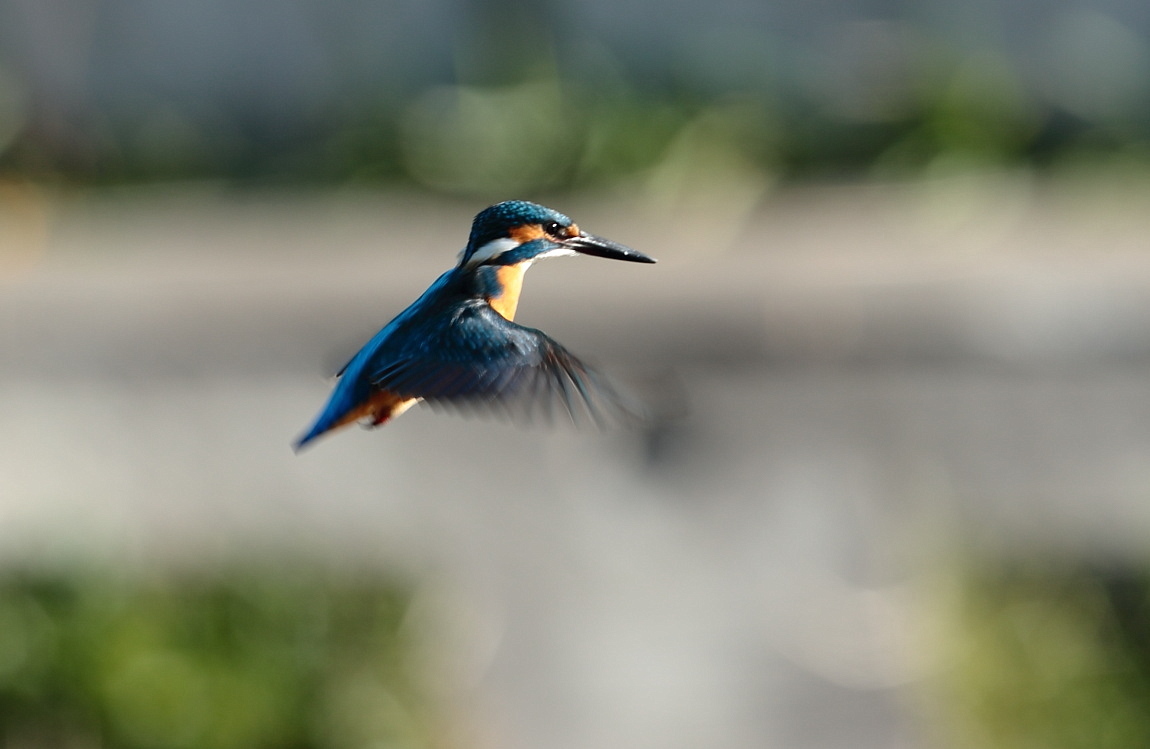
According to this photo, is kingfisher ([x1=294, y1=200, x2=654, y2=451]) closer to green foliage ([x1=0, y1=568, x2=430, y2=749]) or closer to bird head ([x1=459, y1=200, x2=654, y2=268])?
bird head ([x1=459, y1=200, x2=654, y2=268])

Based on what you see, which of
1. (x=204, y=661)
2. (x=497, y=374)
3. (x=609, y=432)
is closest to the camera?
(x=497, y=374)

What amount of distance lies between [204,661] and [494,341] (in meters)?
1.62

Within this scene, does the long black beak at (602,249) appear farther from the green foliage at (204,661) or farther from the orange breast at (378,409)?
the green foliage at (204,661)

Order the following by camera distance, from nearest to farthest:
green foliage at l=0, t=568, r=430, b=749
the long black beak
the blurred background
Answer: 1. the long black beak
2. the blurred background
3. green foliage at l=0, t=568, r=430, b=749

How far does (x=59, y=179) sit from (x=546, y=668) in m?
0.86

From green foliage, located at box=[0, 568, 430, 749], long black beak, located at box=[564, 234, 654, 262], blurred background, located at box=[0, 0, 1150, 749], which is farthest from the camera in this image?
green foliage, located at box=[0, 568, 430, 749]

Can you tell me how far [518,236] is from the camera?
10.2 inches

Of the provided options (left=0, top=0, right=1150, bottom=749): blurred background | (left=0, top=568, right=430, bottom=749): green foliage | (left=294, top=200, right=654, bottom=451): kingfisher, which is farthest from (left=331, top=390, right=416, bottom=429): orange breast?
(left=0, top=568, right=430, bottom=749): green foliage

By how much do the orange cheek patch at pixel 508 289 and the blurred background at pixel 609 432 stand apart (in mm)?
1144

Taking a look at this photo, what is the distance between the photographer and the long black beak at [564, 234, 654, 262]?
0.75 feet

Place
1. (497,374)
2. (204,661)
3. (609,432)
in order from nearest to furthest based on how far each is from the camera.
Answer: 1. (497,374)
2. (609,432)
3. (204,661)

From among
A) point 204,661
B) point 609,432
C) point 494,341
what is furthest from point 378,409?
point 204,661

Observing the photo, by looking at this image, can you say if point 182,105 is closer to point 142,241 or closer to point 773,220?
point 142,241

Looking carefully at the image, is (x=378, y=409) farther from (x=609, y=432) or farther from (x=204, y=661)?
(x=204, y=661)
